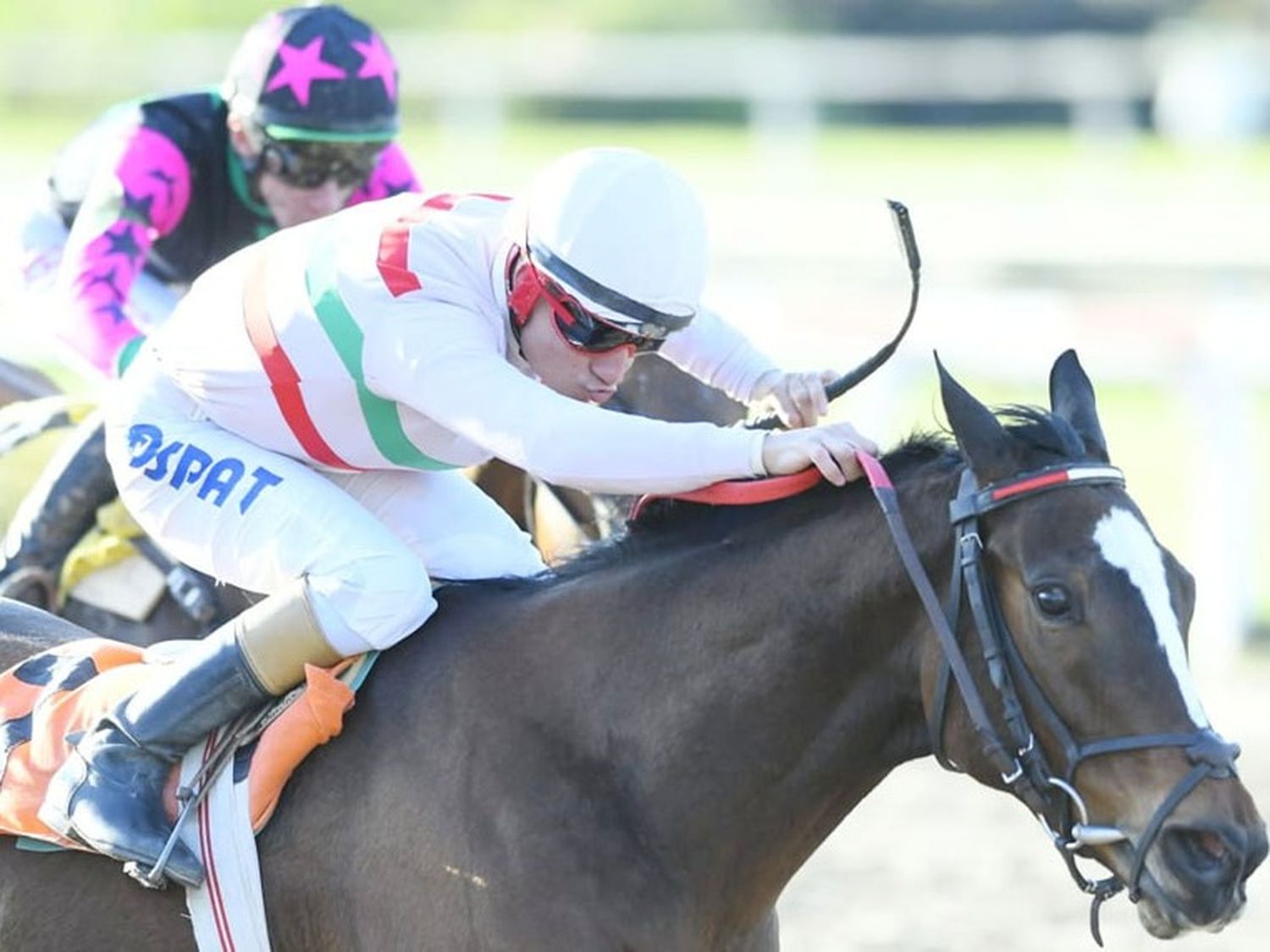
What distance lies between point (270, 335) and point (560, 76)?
2204 centimetres

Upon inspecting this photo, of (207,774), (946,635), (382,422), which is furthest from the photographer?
(382,422)

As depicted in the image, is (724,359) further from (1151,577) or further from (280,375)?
(1151,577)

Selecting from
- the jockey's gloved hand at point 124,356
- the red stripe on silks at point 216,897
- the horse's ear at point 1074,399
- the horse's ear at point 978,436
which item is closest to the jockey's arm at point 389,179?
the jockey's gloved hand at point 124,356

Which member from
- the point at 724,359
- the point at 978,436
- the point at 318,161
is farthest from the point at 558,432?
the point at 318,161

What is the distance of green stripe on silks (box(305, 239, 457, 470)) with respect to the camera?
13.6 feet

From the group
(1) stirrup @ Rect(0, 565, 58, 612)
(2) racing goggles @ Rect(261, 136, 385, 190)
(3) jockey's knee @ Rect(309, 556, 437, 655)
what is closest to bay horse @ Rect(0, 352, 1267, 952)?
(3) jockey's knee @ Rect(309, 556, 437, 655)

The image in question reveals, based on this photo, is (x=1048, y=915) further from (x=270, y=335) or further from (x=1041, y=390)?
(x=1041, y=390)

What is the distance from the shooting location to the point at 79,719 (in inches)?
168

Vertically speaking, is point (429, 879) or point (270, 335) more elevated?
point (270, 335)

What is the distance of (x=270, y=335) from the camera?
4.26 metres

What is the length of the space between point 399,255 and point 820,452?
31.4 inches

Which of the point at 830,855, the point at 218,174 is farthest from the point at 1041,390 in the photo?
the point at 218,174

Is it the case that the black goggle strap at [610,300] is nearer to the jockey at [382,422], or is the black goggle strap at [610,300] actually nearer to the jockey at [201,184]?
the jockey at [382,422]

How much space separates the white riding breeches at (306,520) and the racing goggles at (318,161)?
1605mm
